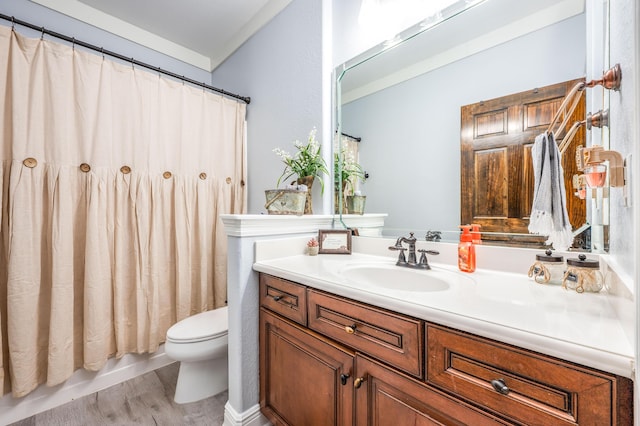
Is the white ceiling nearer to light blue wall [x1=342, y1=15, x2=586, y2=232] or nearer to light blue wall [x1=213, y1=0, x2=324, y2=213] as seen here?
light blue wall [x1=213, y1=0, x2=324, y2=213]

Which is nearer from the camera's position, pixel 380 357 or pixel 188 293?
pixel 380 357

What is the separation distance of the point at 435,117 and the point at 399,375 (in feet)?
3.54

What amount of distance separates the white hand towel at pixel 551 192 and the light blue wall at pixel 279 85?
1076 millimetres

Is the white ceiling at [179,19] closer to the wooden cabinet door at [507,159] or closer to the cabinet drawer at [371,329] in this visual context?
the wooden cabinet door at [507,159]

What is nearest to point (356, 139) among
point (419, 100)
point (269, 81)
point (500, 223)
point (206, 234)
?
point (419, 100)

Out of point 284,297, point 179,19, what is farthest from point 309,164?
point 179,19

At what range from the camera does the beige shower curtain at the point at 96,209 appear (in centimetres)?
139

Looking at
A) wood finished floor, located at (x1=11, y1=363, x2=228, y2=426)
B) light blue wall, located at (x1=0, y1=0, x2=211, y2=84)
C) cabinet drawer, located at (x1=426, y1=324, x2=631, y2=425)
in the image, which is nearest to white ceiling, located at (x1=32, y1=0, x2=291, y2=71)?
light blue wall, located at (x1=0, y1=0, x2=211, y2=84)

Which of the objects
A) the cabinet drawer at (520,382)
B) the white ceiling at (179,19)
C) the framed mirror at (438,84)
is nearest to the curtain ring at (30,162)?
the white ceiling at (179,19)

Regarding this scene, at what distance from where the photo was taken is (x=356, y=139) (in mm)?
1564

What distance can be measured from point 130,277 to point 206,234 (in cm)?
54

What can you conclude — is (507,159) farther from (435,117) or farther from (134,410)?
(134,410)

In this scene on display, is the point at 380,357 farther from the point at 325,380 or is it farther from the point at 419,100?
the point at 419,100

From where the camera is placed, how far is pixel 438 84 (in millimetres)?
1225
